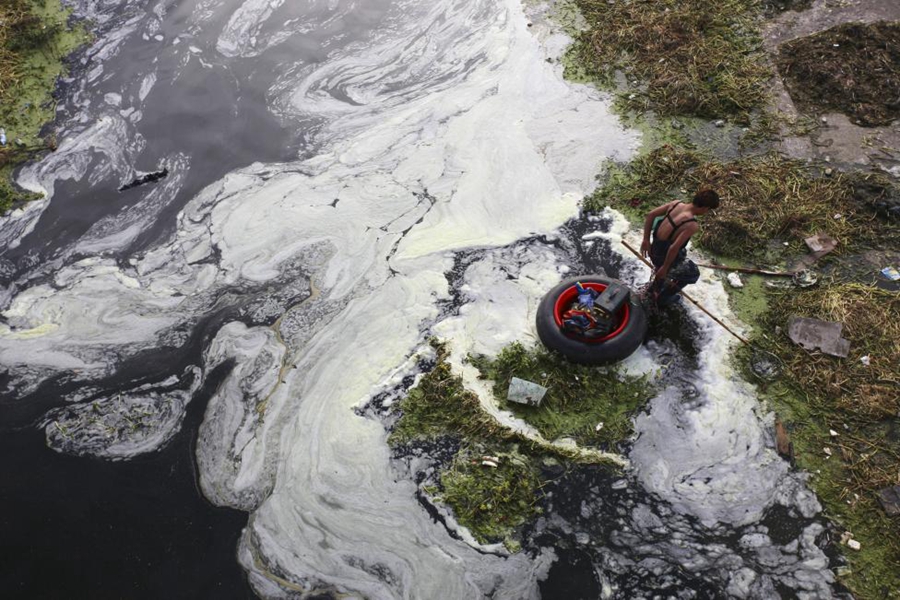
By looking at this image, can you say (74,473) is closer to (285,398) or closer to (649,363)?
(285,398)

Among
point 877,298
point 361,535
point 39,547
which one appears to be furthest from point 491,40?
point 39,547

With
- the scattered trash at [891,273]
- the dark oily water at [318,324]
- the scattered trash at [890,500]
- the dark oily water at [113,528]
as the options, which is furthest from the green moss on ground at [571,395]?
the scattered trash at [891,273]

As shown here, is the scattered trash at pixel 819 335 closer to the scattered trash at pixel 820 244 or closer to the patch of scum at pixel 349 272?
the scattered trash at pixel 820 244

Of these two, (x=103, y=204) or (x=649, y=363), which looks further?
(x=103, y=204)

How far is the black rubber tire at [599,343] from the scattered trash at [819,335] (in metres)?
0.96

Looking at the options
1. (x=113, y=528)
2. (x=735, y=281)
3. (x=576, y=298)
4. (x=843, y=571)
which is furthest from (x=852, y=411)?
(x=113, y=528)

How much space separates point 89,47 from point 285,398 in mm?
5251

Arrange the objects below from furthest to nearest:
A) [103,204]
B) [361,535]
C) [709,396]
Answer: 1. [103,204]
2. [709,396]
3. [361,535]

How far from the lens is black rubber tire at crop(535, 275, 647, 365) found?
3.31 m

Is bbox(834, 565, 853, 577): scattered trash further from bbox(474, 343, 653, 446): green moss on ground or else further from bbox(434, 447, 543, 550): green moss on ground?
bbox(434, 447, 543, 550): green moss on ground

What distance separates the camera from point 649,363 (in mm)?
3434

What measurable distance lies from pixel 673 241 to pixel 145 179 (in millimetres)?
4467

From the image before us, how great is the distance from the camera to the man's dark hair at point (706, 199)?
2818 millimetres

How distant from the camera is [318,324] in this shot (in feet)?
12.7
